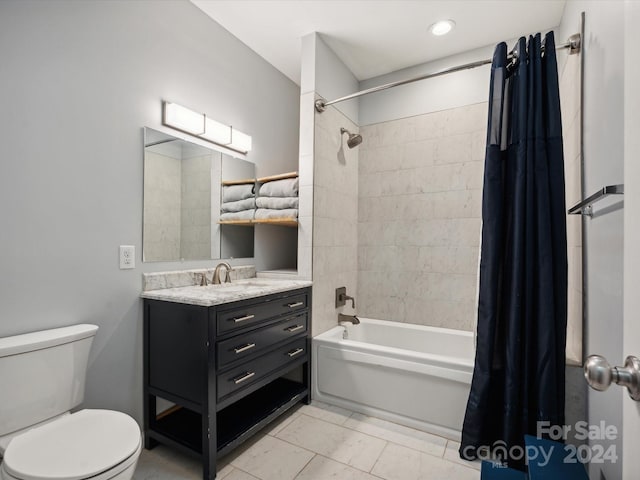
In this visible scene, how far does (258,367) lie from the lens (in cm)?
188

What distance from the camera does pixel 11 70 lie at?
1.35 metres

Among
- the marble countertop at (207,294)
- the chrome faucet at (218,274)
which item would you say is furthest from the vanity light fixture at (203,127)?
the marble countertop at (207,294)

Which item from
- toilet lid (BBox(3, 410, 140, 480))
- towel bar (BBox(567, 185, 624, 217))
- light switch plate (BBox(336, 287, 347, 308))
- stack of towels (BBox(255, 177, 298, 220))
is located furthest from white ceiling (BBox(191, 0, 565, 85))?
toilet lid (BBox(3, 410, 140, 480))

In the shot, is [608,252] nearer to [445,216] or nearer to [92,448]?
[445,216]

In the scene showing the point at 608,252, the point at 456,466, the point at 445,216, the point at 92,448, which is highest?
the point at 445,216

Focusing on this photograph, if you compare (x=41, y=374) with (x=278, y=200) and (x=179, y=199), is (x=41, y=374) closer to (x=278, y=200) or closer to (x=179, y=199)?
(x=179, y=199)

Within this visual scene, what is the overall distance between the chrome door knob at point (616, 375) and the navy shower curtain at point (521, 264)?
126 cm

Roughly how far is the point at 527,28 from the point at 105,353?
357cm

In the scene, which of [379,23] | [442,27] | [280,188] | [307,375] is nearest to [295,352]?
[307,375]

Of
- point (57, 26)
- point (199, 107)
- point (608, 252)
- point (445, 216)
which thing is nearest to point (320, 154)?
point (199, 107)

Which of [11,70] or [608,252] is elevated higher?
[11,70]

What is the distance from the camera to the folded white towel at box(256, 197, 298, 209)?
248 cm

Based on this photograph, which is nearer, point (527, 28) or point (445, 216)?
point (527, 28)

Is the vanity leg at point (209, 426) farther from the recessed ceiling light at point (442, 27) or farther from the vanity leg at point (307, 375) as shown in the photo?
the recessed ceiling light at point (442, 27)
